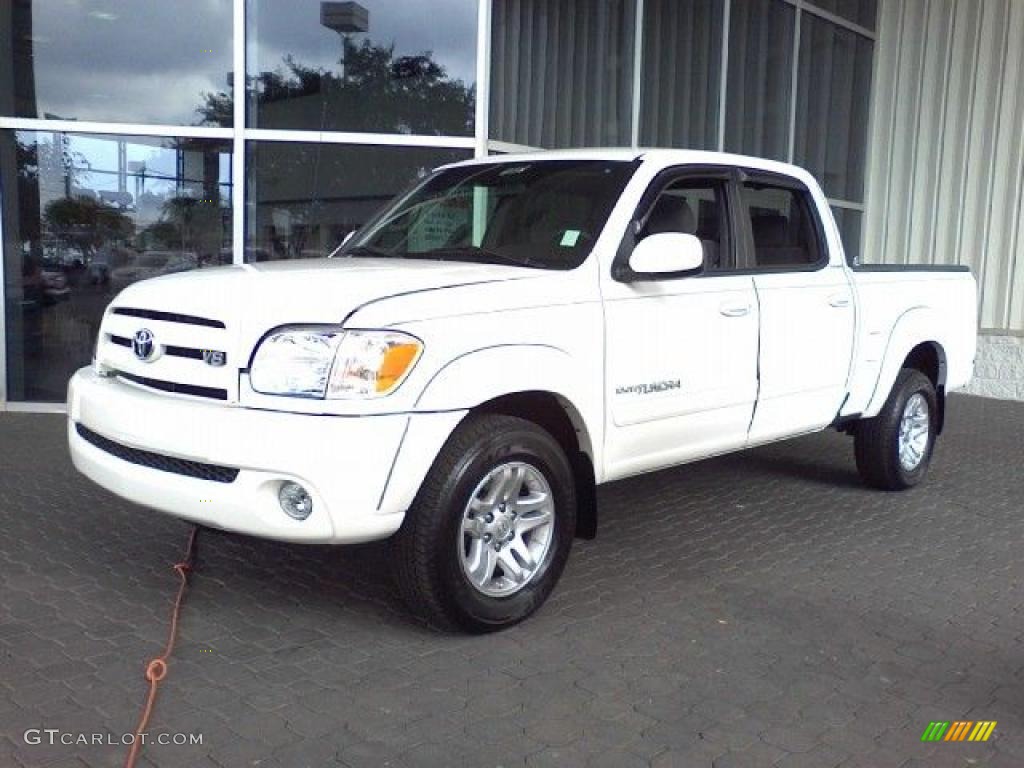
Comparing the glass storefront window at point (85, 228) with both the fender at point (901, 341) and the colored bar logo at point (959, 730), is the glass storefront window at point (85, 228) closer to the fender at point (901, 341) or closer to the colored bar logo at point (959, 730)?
the fender at point (901, 341)

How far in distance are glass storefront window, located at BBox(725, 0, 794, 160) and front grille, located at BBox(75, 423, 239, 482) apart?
964 centimetres

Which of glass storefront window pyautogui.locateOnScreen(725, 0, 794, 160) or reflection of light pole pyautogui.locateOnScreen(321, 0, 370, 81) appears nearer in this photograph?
reflection of light pole pyautogui.locateOnScreen(321, 0, 370, 81)

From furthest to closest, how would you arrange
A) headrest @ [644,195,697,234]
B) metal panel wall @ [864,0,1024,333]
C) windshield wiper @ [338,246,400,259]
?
metal panel wall @ [864,0,1024,333] → windshield wiper @ [338,246,400,259] → headrest @ [644,195,697,234]

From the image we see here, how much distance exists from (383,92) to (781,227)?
15.9 feet

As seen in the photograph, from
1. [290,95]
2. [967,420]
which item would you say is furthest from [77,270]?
[967,420]

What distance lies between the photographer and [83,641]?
12.9 ft

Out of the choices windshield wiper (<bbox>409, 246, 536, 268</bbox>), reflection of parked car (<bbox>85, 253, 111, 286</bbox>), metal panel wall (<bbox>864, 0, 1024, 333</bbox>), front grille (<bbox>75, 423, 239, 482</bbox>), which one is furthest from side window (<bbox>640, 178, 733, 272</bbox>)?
metal panel wall (<bbox>864, 0, 1024, 333</bbox>)

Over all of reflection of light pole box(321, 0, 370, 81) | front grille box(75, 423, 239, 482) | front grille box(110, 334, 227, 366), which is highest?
reflection of light pole box(321, 0, 370, 81)

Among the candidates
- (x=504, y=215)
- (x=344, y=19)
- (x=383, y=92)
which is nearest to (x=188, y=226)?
(x=383, y=92)

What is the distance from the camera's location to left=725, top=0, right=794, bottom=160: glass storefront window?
12.2 meters

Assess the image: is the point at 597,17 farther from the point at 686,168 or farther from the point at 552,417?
the point at 552,417

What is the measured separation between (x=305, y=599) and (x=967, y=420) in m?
7.79

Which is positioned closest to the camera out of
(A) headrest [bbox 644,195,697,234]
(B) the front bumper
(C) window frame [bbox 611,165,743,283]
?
(B) the front bumper

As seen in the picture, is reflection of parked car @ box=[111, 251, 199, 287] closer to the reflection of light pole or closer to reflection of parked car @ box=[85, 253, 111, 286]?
reflection of parked car @ box=[85, 253, 111, 286]
